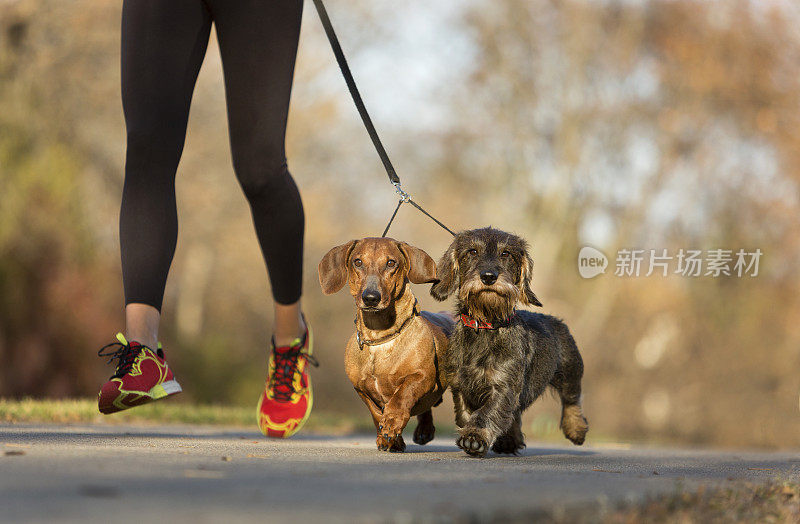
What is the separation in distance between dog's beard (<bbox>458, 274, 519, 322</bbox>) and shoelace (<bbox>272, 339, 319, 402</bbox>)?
75 centimetres

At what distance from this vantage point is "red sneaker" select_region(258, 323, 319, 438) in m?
4.18

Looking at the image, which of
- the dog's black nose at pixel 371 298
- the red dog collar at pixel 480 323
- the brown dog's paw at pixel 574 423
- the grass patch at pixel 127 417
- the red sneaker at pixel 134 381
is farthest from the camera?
the grass patch at pixel 127 417

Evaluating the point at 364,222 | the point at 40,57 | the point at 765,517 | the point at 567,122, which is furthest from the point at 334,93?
the point at 765,517

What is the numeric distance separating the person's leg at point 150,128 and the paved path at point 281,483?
0.69 meters

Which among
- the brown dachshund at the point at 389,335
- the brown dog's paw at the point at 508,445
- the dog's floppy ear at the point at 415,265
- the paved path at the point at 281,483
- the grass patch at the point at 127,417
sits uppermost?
the dog's floppy ear at the point at 415,265

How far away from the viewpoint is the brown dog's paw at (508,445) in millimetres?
4379

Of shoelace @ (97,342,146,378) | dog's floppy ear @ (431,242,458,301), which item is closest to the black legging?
shoelace @ (97,342,146,378)

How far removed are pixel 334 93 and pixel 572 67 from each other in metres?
4.83

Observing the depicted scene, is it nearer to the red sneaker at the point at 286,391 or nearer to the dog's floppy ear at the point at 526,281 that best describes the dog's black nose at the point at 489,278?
the dog's floppy ear at the point at 526,281

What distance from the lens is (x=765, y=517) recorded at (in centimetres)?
264

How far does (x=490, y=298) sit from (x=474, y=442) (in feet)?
2.03

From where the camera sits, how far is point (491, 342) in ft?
13.5

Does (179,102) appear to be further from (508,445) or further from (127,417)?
(127,417)

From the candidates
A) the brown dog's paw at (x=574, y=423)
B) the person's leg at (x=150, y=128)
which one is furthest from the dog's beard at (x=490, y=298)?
the person's leg at (x=150, y=128)
